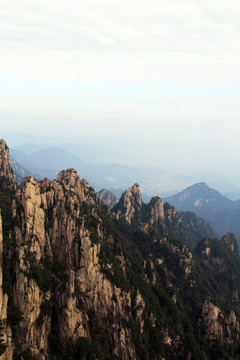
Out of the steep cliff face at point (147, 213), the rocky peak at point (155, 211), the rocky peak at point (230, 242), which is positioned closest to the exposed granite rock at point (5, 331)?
the steep cliff face at point (147, 213)

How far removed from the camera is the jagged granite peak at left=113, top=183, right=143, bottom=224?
134375 mm

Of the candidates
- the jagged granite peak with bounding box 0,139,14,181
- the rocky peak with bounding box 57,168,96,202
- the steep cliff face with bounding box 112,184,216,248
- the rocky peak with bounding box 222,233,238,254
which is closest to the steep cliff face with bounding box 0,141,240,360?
the jagged granite peak with bounding box 0,139,14,181

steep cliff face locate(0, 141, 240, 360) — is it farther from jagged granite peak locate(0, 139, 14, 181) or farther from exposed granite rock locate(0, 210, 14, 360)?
jagged granite peak locate(0, 139, 14, 181)

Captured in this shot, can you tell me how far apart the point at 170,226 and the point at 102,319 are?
101 metres

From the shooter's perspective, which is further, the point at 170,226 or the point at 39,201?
the point at 170,226

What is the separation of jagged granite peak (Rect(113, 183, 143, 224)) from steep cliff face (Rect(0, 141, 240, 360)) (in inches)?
1869

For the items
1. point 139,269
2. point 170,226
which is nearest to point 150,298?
point 139,269

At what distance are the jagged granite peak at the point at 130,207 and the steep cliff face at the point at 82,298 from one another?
47469 millimetres

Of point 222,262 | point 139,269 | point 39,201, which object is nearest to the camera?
point 39,201

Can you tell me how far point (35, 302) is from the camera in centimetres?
4503

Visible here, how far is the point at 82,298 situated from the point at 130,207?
86.3 m

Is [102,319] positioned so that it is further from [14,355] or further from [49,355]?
[14,355]

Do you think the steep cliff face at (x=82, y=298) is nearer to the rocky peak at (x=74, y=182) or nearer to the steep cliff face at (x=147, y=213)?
the rocky peak at (x=74, y=182)

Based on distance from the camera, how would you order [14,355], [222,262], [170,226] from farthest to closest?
[170,226]
[222,262]
[14,355]
